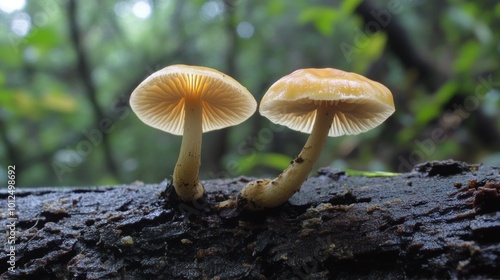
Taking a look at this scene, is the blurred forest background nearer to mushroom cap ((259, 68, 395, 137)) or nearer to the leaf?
the leaf

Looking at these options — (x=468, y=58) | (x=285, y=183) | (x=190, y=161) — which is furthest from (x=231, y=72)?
(x=285, y=183)

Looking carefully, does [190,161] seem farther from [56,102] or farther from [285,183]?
[56,102]

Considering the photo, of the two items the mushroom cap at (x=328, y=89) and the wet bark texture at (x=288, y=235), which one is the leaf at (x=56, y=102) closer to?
the wet bark texture at (x=288, y=235)

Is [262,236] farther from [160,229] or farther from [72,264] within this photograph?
[72,264]

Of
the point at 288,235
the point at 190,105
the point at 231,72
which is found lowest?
the point at 288,235

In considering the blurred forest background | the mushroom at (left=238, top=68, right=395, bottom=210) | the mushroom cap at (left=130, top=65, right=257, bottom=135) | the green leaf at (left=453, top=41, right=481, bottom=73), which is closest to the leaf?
the blurred forest background

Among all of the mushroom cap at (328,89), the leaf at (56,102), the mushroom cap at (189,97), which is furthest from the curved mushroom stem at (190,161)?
the leaf at (56,102)
